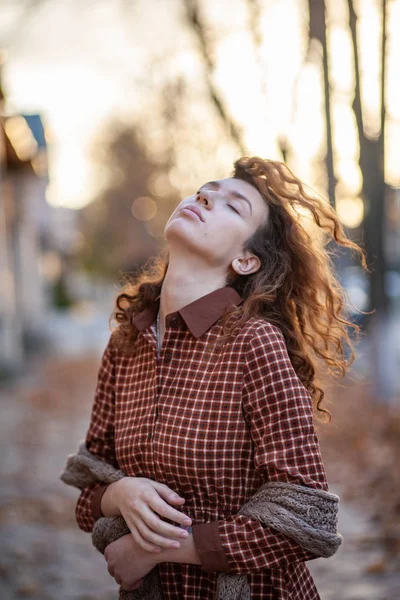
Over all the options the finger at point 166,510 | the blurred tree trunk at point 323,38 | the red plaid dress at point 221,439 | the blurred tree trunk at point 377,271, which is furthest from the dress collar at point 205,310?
the blurred tree trunk at point 377,271

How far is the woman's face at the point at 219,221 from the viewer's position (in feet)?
7.15

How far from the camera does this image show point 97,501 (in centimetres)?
224

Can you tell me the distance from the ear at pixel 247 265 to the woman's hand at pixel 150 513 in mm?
741

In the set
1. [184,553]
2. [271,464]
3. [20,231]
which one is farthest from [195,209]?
[20,231]

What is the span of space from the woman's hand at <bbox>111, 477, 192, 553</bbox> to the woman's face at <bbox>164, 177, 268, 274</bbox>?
0.75 m

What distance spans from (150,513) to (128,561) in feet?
0.67

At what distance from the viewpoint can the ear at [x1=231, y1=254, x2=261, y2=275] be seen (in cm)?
227

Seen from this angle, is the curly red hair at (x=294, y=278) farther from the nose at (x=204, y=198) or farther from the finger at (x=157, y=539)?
the finger at (x=157, y=539)

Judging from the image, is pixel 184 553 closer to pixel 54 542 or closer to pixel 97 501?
pixel 97 501

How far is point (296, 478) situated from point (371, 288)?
729 cm

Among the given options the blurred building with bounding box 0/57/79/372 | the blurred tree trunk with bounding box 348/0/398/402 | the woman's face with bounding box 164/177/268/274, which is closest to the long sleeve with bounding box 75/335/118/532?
the woman's face with bounding box 164/177/268/274

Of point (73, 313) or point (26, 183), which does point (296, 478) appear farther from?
point (73, 313)

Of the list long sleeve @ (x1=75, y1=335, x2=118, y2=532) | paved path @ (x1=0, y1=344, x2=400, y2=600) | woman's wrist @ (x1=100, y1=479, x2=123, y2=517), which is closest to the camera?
woman's wrist @ (x1=100, y1=479, x2=123, y2=517)

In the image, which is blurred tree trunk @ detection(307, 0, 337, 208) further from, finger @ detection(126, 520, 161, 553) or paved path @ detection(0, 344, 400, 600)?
finger @ detection(126, 520, 161, 553)
